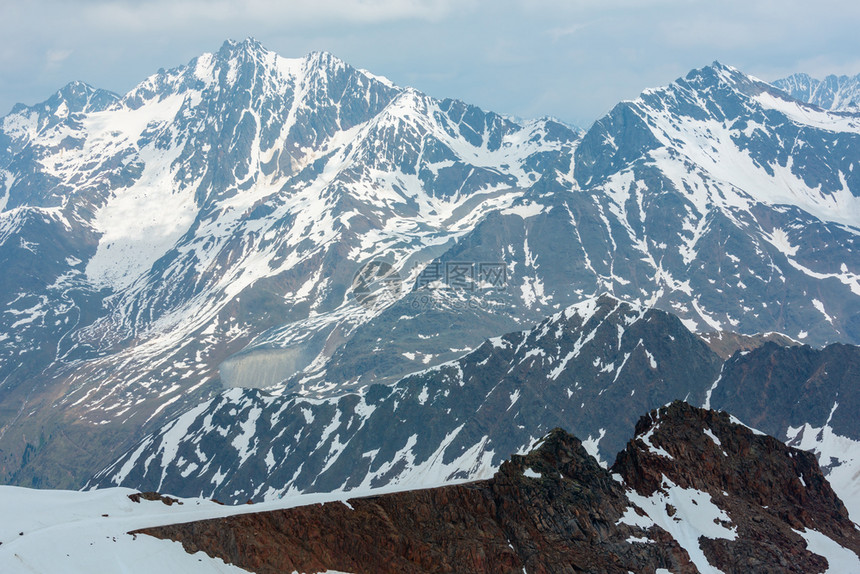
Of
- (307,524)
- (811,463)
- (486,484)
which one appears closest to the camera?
(307,524)

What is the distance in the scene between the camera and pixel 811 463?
154 meters

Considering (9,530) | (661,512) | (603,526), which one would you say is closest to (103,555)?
(9,530)

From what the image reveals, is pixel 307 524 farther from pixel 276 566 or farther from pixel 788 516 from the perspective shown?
pixel 788 516

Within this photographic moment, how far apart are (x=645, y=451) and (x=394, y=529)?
172 feet

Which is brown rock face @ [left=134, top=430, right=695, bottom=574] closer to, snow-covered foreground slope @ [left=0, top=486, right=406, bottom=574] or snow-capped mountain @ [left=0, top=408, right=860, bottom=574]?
snow-capped mountain @ [left=0, top=408, right=860, bottom=574]

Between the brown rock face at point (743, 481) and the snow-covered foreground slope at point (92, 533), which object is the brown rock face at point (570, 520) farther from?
the snow-covered foreground slope at point (92, 533)

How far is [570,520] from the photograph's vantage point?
125m

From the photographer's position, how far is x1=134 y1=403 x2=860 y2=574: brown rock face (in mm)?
107750

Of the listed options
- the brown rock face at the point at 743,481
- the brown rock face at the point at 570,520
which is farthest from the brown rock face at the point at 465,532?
the brown rock face at the point at 743,481

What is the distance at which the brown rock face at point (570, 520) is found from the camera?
10775 cm

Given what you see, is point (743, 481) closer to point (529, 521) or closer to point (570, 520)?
point (570, 520)

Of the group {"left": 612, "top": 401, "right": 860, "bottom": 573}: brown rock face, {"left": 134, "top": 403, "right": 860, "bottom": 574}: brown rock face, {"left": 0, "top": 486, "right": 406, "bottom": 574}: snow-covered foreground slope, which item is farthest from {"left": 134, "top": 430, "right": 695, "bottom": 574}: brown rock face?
{"left": 612, "top": 401, "right": 860, "bottom": 573}: brown rock face

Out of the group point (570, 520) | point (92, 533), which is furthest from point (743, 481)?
point (92, 533)

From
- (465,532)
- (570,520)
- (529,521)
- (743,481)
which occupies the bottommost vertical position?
(743,481)
